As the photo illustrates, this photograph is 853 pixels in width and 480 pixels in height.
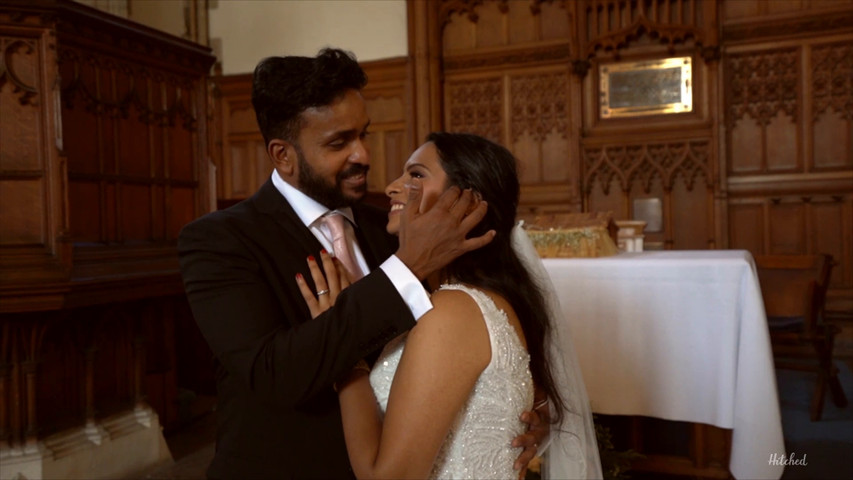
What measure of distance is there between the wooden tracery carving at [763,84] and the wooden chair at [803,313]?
2.58 metres

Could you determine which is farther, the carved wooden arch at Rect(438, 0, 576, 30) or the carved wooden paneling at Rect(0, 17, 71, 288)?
the carved wooden arch at Rect(438, 0, 576, 30)

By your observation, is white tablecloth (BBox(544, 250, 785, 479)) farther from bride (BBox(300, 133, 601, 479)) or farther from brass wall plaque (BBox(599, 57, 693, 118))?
brass wall plaque (BBox(599, 57, 693, 118))

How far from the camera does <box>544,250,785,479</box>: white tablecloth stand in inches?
107

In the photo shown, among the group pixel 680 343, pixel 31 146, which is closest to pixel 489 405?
pixel 680 343

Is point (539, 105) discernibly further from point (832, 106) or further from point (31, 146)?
point (31, 146)

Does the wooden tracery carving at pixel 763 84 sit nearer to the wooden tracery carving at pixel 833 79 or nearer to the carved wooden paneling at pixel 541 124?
the wooden tracery carving at pixel 833 79

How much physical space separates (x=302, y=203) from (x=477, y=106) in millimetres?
6152

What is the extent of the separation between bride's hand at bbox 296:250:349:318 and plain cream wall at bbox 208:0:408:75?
6760mm

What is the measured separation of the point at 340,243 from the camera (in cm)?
172

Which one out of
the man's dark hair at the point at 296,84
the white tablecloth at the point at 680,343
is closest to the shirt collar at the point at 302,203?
the man's dark hair at the point at 296,84

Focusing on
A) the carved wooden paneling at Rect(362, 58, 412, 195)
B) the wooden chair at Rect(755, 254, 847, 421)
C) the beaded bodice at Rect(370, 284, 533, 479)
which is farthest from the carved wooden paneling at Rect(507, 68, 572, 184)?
the beaded bodice at Rect(370, 284, 533, 479)

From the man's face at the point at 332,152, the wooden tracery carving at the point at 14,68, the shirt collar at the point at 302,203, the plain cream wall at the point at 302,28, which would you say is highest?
the plain cream wall at the point at 302,28

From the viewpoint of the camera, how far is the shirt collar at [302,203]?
1.70 metres

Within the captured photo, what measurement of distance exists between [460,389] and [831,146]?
6.53m
